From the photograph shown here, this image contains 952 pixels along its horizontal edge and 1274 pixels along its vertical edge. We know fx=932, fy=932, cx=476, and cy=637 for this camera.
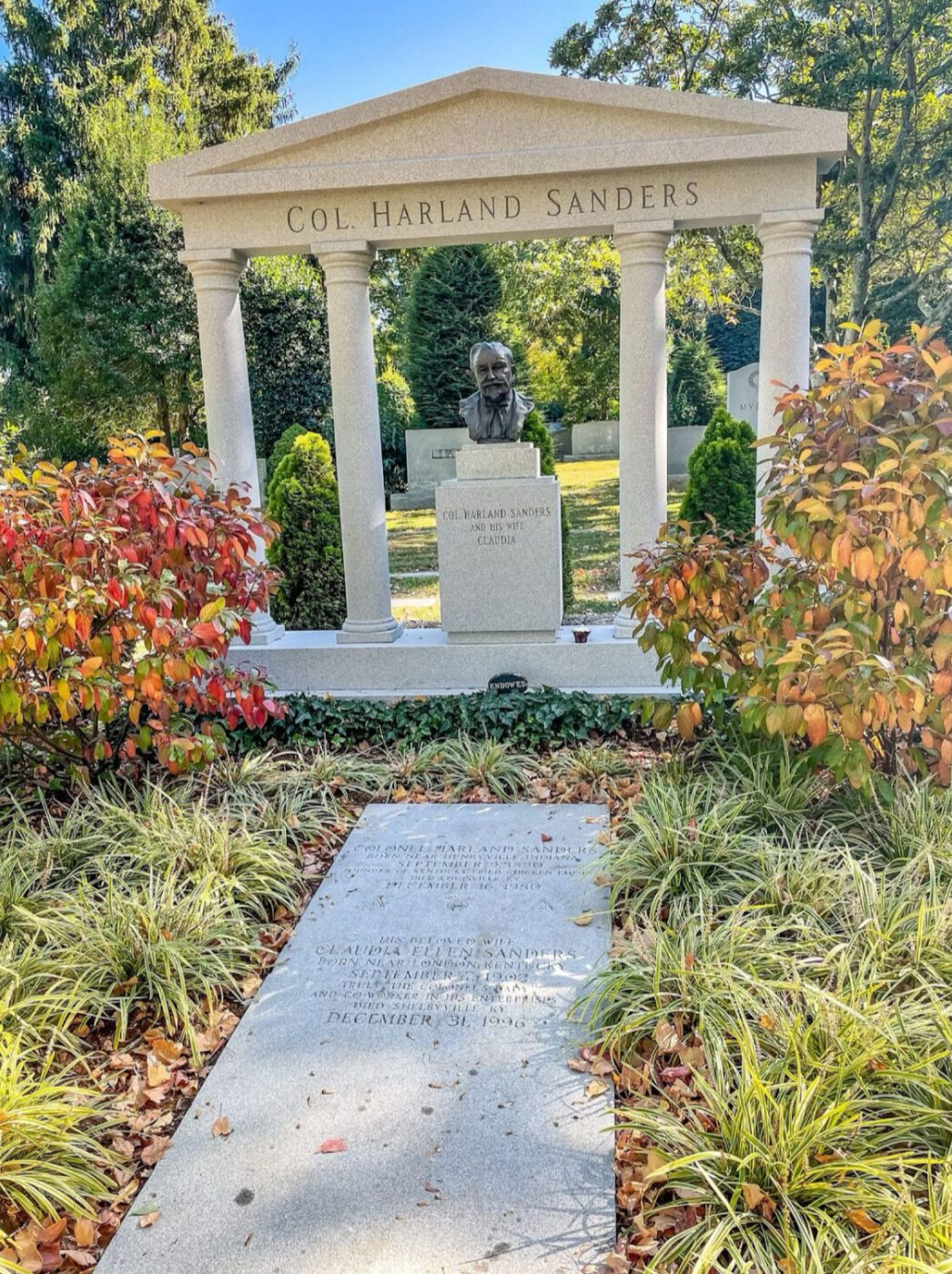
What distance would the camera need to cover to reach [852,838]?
4773 mm

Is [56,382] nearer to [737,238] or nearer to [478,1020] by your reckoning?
[737,238]

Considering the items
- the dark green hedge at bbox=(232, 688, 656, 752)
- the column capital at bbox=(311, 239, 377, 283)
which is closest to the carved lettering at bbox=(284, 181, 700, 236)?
the column capital at bbox=(311, 239, 377, 283)

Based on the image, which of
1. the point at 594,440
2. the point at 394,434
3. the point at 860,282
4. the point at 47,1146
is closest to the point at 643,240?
the point at 47,1146

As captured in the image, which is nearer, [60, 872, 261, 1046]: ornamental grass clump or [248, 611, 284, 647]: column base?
[60, 872, 261, 1046]: ornamental grass clump

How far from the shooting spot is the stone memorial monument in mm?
7676

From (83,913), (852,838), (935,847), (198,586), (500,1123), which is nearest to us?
(500,1123)

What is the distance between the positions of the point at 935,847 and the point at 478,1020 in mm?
2364

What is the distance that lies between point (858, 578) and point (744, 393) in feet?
54.6

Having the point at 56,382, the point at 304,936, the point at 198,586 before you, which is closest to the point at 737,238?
the point at 56,382

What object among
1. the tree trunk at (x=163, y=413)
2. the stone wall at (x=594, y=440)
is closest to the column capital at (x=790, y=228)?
the tree trunk at (x=163, y=413)

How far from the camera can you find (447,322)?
24.8 m

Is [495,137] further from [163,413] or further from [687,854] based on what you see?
[163,413]

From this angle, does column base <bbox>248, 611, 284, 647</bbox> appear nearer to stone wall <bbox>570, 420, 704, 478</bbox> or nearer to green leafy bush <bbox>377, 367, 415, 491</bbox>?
green leafy bush <bbox>377, 367, 415, 491</bbox>

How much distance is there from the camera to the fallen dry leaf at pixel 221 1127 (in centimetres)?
319
